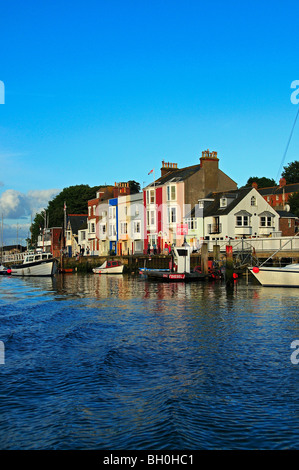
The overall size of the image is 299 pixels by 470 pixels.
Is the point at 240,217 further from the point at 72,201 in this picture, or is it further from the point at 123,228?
the point at 72,201

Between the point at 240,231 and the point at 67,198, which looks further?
the point at 67,198

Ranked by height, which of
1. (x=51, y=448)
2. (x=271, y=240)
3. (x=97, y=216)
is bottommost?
(x=51, y=448)

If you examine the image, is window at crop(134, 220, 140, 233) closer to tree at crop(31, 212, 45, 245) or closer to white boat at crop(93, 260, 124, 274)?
white boat at crop(93, 260, 124, 274)

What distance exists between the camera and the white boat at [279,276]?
1462 inches

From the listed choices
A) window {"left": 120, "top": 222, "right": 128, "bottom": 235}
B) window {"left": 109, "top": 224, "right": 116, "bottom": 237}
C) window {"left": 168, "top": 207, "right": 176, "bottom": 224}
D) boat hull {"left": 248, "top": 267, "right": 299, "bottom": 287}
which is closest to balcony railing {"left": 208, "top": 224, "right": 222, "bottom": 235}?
window {"left": 168, "top": 207, "right": 176, "bottom": 224}

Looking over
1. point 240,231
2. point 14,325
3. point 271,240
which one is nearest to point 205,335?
point 14,325

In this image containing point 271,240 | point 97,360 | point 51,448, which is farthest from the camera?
point 271,240

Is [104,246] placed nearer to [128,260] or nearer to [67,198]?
[128,260]

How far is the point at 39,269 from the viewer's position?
6731cm

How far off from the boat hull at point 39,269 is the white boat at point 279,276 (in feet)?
115

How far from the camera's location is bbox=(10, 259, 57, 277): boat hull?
65.9 m

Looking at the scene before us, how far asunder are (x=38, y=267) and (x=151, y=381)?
56.4 metres

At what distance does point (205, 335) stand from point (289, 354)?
4.17 metres

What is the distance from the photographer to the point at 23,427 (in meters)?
10.1
